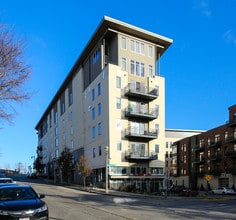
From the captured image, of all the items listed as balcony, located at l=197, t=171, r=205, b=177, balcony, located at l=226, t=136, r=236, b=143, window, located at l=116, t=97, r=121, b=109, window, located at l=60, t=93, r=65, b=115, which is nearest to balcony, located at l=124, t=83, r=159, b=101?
window, located at l=116, t=97, r=121, b=109

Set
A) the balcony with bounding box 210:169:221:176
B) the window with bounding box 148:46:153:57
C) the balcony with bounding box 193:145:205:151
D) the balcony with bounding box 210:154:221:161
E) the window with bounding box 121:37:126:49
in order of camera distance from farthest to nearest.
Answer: the balcony with bounding box 193:145:205:151 → the balcony with bounding box 210:154:221:161 → the balcony with bounding box 210:169:221:176 → the window with bounding box 148:46:153:57 → the window with bounding box 121:37:126:49

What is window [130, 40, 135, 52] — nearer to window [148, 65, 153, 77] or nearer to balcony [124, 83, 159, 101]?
window [148, 65, 153, 77]

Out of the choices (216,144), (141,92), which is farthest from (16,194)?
(216,144)

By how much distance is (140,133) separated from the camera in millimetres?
50281

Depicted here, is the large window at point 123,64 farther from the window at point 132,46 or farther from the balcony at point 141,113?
the balcony at point 141,113

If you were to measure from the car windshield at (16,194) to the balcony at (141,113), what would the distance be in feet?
123

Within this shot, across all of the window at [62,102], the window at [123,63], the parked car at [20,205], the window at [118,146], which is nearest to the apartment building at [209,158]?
the window at [118,146]

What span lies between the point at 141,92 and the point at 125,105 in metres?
3.10

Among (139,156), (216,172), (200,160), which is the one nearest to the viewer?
(139,156)

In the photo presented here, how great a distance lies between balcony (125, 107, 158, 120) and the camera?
49184 millimetres

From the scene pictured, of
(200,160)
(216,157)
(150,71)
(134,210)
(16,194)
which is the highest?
(150,71)

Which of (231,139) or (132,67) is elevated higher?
(132,67)

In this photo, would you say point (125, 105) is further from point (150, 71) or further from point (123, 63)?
point (150, 71)

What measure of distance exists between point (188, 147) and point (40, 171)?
5583 cm
